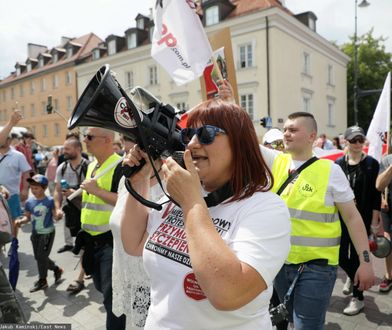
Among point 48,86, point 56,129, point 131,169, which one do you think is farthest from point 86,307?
point 48,86

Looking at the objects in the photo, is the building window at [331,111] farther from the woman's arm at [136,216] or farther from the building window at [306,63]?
the woman's arm at [136,216]

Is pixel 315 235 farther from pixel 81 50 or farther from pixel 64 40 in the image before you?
pixel 64 40

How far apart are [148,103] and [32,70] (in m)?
44.9

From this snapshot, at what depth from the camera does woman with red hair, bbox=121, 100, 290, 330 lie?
106 centimetres

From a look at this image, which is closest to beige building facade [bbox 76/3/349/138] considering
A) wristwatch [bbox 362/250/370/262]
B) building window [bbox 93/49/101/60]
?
building window [bbox 93/49/101/60]

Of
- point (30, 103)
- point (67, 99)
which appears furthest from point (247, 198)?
point (30, 103)

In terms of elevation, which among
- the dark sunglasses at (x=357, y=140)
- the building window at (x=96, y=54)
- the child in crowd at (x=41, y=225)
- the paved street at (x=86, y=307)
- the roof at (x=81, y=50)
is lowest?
the paved street at (x=86, y=307)

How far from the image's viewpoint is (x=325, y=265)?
7.63 feet

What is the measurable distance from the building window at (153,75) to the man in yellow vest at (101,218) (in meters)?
23.1

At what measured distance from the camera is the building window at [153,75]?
25.4 meters

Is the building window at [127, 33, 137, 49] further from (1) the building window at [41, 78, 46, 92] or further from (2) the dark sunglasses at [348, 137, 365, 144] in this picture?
(2) the dark sunglasses at [348, 137, 365, 144]

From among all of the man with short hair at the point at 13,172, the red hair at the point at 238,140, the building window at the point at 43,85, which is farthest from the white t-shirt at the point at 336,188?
the building window at the point at 43,85

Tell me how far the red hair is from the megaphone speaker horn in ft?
0.80

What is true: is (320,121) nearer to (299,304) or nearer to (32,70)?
(299,304)
